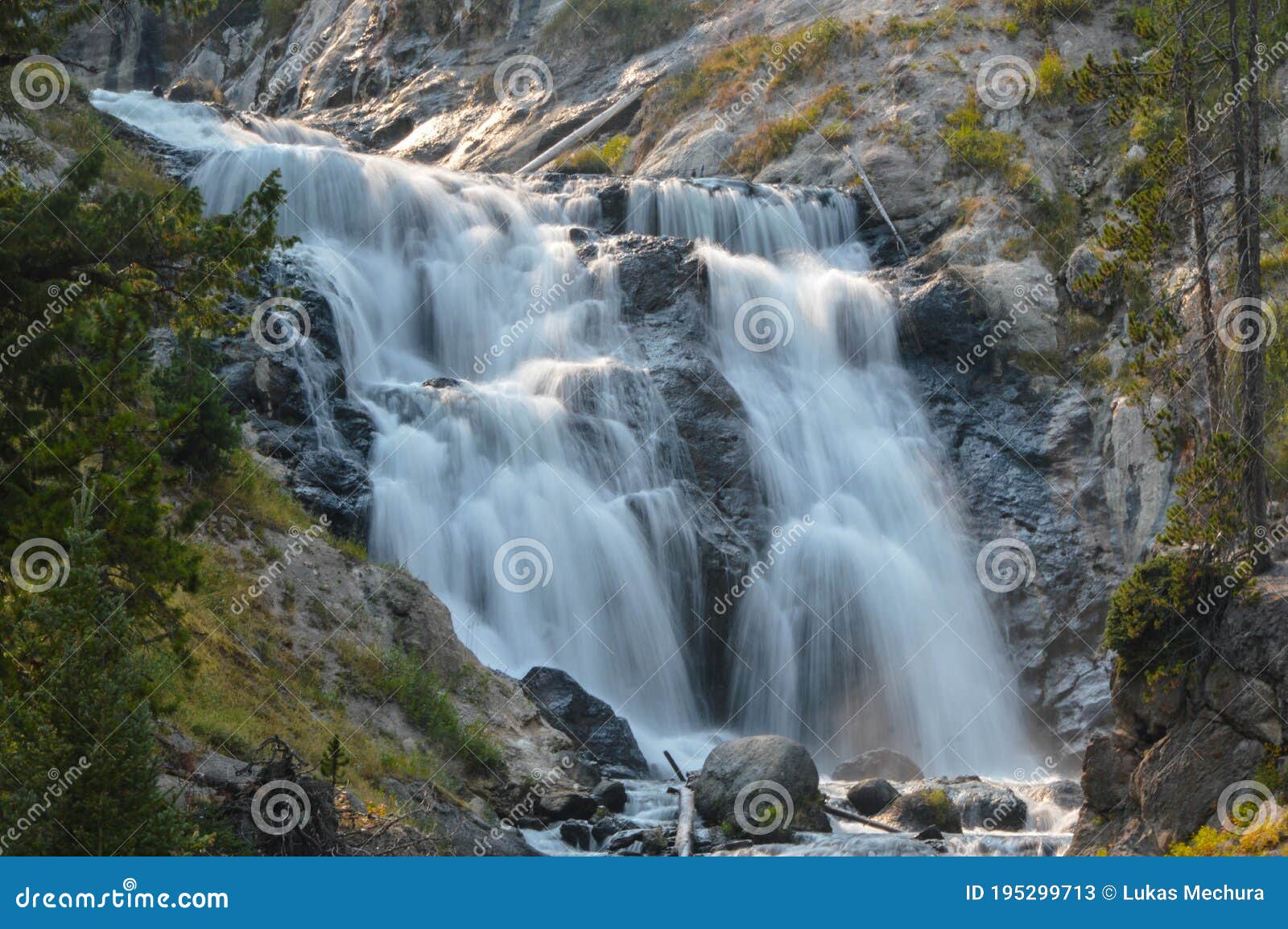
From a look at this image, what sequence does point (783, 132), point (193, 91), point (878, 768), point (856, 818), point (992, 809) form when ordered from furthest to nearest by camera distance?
1. point (193, 91)
2. point (783, 132)
3. point (878, 768)
4. point (992, 809)
5. point (856, 818)

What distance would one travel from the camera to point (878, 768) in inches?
728

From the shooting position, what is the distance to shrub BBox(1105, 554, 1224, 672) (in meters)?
12.7

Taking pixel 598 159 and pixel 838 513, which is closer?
pixel 838 513

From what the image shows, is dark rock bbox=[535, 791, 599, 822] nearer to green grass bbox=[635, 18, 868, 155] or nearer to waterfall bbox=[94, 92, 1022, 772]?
waterfall bbox=[94, 92, 1022, 772]

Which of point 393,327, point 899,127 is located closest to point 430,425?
point 393,327

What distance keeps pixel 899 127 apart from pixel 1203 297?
19982mm

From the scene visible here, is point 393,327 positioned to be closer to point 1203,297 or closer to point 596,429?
point 596,429

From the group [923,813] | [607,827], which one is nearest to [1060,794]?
[923,813]

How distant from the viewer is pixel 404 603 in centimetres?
1669

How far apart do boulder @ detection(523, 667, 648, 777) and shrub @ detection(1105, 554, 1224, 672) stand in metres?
6.79

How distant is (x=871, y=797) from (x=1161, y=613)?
4.70 metres

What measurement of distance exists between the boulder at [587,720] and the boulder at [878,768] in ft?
10.9

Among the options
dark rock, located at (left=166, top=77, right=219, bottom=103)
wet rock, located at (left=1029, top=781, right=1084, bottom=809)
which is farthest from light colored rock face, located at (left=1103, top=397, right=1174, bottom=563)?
dark rock, located at (left=166, top=77, right=219, bottom=103)

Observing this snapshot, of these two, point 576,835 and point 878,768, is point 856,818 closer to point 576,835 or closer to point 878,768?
point 878,768
